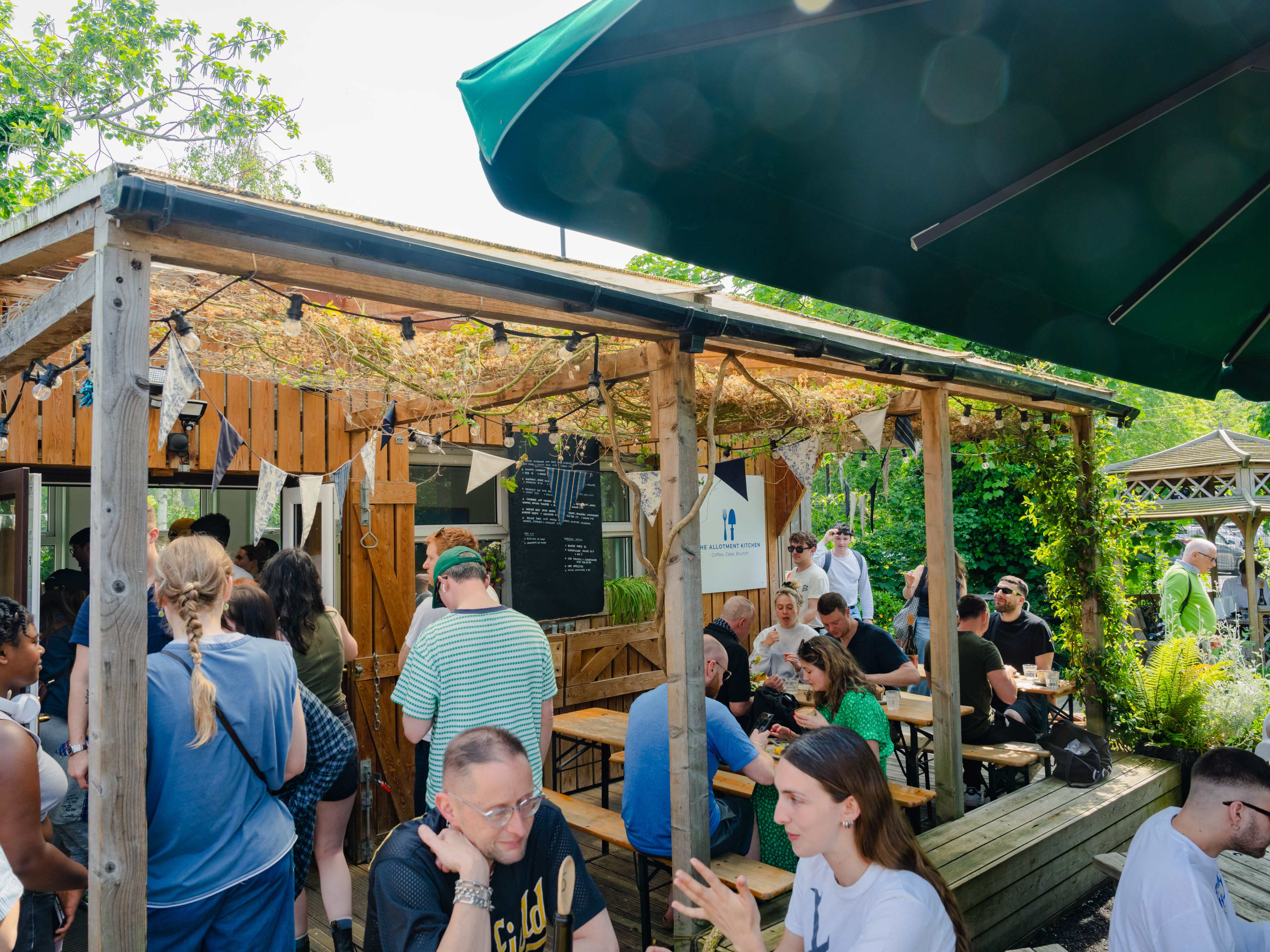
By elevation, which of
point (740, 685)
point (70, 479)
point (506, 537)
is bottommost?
point (740, 685)

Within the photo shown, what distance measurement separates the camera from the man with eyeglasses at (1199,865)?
2.11 meters

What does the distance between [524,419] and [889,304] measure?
12.9 feet

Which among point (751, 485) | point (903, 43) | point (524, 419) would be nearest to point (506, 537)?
point (524, 419)

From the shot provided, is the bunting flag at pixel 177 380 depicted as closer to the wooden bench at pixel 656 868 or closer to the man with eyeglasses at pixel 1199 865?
the wooden bench at pixel 656 868

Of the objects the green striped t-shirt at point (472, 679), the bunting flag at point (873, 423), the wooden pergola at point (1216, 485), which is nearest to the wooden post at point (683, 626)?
the green striped t-shirt at point (472, 679)

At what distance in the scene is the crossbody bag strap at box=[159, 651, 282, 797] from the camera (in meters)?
2.35

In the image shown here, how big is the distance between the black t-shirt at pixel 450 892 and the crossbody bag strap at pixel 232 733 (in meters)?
0.73

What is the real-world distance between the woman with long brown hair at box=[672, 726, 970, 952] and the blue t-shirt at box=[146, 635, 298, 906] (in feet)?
4.24

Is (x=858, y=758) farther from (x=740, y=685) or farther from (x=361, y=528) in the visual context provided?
(x=361, y=528)

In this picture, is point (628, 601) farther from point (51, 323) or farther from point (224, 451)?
point (51, 323)

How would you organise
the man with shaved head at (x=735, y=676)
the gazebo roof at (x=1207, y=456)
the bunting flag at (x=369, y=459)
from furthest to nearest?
the gazebo roof at (x=1207, y=456), the man with shaved head at (x=735, y=676), the bunting flag at (x=369, y=459)

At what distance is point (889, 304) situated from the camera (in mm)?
2076

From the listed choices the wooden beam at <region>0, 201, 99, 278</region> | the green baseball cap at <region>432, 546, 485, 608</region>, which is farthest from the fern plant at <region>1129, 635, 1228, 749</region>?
the wooden beam at <region>0, 201, 99, 278</region>

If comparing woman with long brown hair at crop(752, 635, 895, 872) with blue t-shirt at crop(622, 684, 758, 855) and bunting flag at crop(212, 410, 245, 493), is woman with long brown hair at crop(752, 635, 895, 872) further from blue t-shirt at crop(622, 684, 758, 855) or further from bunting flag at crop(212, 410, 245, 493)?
bunting flag at crop(212, 410, 245, 493)
